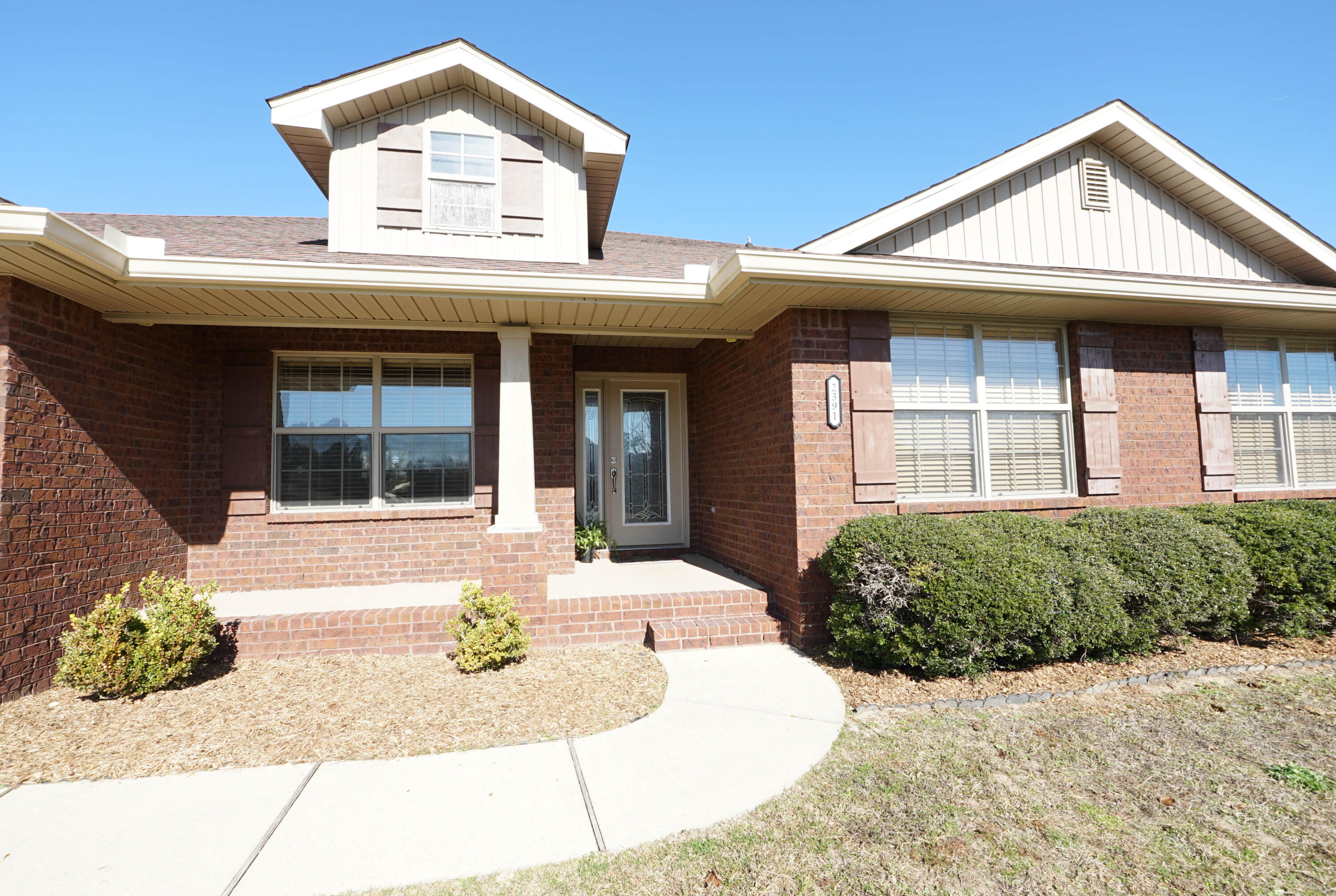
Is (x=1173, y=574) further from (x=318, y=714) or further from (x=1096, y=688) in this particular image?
(x=318, y=714)

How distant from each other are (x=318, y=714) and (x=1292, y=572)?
7961mm

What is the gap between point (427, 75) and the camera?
237 inches

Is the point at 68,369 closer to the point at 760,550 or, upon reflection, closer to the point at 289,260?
the point at 289,260

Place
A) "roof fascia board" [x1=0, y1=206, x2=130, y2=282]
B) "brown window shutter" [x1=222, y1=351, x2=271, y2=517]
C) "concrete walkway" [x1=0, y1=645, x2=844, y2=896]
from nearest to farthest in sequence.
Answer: "concrete walkway" [x1=0, y1=645, x2=844, y2=896] < "roof fascia board" [x1=0, y1=206, x2=130, y2=282] < "brown window shutter" [x1=222, y1=351, x2=271, y2=517]

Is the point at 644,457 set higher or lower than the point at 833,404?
lower

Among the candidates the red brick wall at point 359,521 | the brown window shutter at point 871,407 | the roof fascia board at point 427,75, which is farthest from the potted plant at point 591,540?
the roof fascia board at point 427,75

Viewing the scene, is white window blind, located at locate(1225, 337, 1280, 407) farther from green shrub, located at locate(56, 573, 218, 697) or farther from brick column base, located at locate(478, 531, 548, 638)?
green shrub, located at locate(56, 573, 218, 697)

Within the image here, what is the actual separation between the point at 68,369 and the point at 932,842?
22.7 ft

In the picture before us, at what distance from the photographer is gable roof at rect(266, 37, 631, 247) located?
5828 mm

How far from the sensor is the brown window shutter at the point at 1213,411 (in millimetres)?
6312

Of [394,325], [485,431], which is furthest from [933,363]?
[394,325]

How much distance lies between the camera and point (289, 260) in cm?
478

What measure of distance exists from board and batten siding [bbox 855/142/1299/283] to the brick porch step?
3.70 meters

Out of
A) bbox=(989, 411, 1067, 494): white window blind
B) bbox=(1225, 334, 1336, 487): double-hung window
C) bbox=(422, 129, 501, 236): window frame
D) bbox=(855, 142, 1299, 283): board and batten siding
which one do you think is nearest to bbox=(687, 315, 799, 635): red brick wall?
bbox=(855, 142, 1299, 283): board and batten siding
